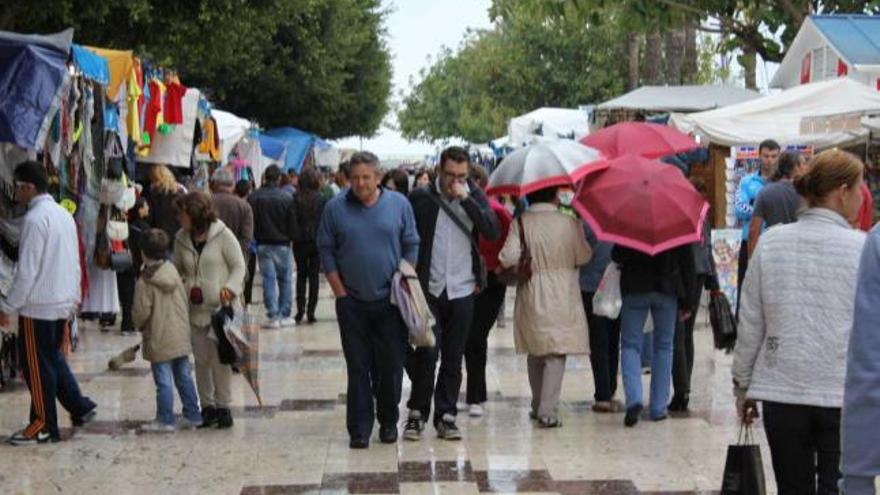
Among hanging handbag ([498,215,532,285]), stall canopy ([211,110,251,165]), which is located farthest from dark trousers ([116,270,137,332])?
hanging handbag ([498,215,532,285])

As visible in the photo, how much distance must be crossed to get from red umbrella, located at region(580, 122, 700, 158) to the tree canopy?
26.8 feet

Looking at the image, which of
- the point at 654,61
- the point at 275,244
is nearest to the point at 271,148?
the point at 654,61

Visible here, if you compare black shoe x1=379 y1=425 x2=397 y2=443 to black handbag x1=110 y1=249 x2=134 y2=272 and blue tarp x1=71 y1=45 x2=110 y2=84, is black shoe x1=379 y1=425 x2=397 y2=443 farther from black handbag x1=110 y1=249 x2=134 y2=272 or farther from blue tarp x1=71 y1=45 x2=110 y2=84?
black handbag x1=110 y1=249 x2=134 y2=272

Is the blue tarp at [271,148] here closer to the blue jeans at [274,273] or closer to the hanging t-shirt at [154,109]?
the blue jeans at [274,273]

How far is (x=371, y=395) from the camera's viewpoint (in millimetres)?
9188

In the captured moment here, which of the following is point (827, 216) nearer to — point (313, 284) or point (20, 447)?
point (20, 447)

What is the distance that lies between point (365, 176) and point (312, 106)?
103 feet

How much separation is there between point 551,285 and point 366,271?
1363 millimetres

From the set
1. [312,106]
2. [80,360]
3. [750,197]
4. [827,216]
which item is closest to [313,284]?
[80,360]

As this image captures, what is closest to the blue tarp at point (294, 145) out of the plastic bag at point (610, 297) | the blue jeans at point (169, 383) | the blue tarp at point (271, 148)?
the blue tarp at point (271, 148)

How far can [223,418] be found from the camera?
988cm

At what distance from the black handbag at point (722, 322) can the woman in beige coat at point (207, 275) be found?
319cm

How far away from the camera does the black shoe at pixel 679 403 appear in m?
10.4

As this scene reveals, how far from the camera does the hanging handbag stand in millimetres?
9586
